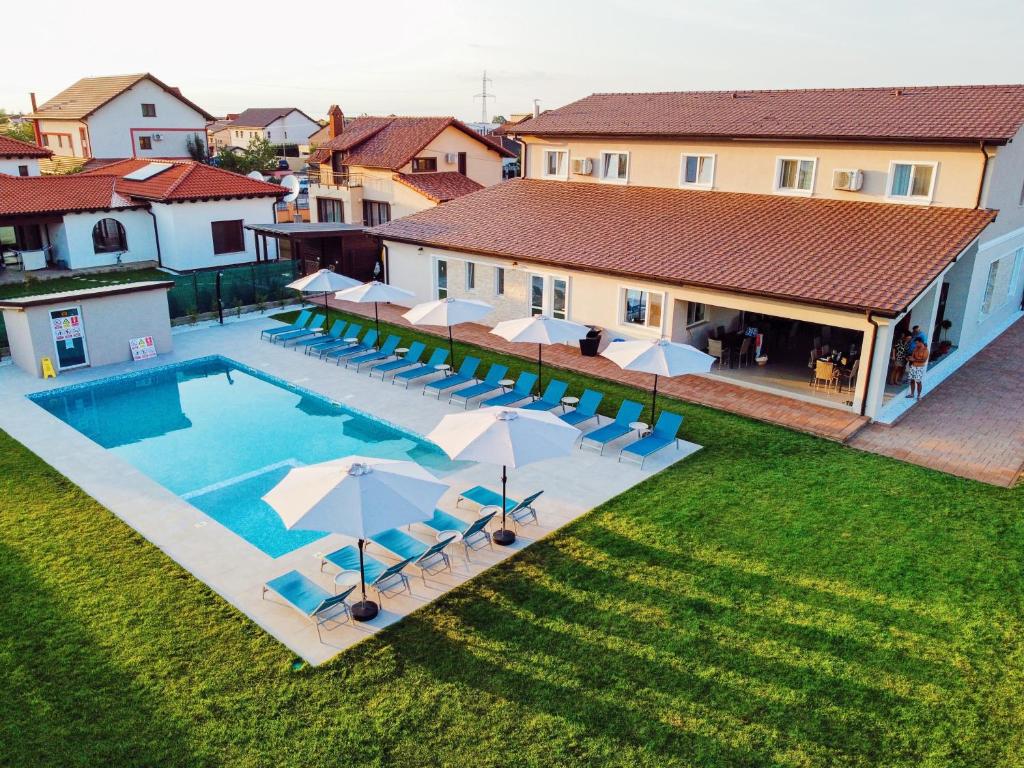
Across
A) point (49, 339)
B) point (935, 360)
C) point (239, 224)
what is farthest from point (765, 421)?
point (239, 224)

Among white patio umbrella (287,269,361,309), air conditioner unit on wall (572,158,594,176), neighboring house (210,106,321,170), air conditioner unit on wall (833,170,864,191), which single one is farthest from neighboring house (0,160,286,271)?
neighboring house (210,106,321,170)

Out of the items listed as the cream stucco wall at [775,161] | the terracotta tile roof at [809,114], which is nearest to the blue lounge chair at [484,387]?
the cream stucco wall at [775,161]

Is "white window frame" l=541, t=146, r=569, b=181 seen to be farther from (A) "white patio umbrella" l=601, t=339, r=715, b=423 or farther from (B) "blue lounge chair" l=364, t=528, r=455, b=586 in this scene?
(B) "blue lounge chair" l=364, t=528, r=455, b=586

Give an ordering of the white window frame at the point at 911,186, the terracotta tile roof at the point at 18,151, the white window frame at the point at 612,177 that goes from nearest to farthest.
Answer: the white window frame at the point at 911,186, the white window frame at the point at 612,177, the terracotta tile roof at the point at 18,151

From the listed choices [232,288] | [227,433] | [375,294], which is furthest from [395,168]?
[227,433]

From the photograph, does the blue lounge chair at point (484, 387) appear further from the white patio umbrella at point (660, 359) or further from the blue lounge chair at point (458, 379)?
the white patio umbrella at point (660, 359)
